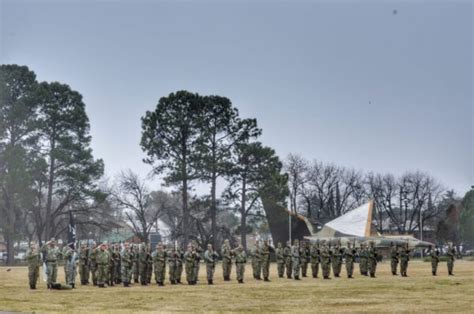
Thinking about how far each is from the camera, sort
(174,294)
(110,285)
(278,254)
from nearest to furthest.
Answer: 1. (174,294)
2. (110,285)
3. (278,254)

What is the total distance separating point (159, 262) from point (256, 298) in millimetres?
7656

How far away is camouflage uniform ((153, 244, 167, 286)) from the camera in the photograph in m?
27.0

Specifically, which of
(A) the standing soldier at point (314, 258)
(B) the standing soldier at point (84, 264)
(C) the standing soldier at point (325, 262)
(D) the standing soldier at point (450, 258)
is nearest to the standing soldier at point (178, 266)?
(B) the standing soldier at point (84, 264)

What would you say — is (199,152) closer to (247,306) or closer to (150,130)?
(150,130)

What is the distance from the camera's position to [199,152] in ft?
194

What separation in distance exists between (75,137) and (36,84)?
18.1 ft

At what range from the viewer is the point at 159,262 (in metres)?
27.2

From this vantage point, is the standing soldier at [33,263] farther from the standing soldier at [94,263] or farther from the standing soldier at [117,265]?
the standing soldier at [117,265]

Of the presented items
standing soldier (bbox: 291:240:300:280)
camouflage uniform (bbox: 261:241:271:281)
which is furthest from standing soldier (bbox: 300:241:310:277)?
camouflage uniform (bbox: 261:241:271:281)

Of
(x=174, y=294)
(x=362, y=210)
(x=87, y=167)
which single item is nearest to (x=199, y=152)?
(x=87, y=167)

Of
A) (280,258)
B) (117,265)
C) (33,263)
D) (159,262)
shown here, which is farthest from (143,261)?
(280,258)

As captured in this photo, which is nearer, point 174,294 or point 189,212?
point 174,294

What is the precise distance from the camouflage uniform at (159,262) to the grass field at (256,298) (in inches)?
38.0

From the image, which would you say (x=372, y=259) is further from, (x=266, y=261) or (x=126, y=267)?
(x=126, y=267)
